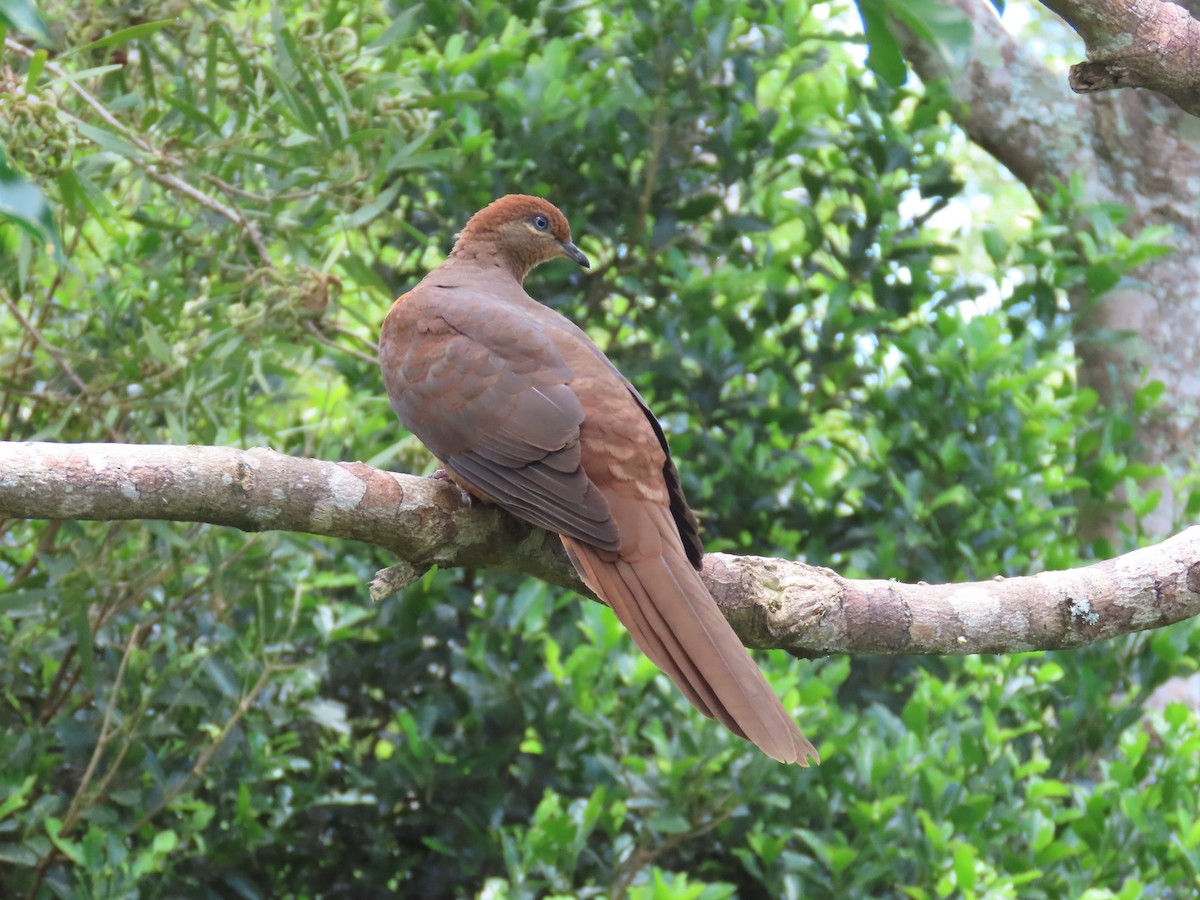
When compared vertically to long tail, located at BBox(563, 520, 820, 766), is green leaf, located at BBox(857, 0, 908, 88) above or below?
above

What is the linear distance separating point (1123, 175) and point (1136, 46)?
10.1 ft

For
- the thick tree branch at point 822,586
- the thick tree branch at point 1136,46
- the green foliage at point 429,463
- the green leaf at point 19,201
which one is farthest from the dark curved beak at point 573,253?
the green leaf at point 19,201

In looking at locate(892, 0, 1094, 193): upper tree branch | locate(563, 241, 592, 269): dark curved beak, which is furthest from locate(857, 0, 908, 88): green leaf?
locate(892, 0, 1094, 193): upper tree branch

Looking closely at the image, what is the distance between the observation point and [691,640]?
7.96 ft

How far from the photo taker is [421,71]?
13.7 feet

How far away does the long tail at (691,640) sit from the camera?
2326mm

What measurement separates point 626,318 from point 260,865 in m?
2.35

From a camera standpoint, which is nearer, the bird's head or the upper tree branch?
the bird's head

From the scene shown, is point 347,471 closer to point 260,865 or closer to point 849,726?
point 849,726

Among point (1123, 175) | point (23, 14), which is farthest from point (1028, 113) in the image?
point (23, 14)

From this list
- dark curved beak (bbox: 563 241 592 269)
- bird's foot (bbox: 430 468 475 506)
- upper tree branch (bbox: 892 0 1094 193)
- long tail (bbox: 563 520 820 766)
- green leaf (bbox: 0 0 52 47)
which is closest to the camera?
green leaf (bbox: 0 0 52 47)

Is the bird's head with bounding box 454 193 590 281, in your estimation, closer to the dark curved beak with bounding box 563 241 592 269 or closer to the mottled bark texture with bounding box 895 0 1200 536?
the dark curved beak with bounding box 563 241 592 269

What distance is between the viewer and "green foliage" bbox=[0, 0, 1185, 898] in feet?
11.2

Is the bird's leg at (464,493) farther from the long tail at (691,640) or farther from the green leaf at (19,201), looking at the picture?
the green leaf at (19,201)
